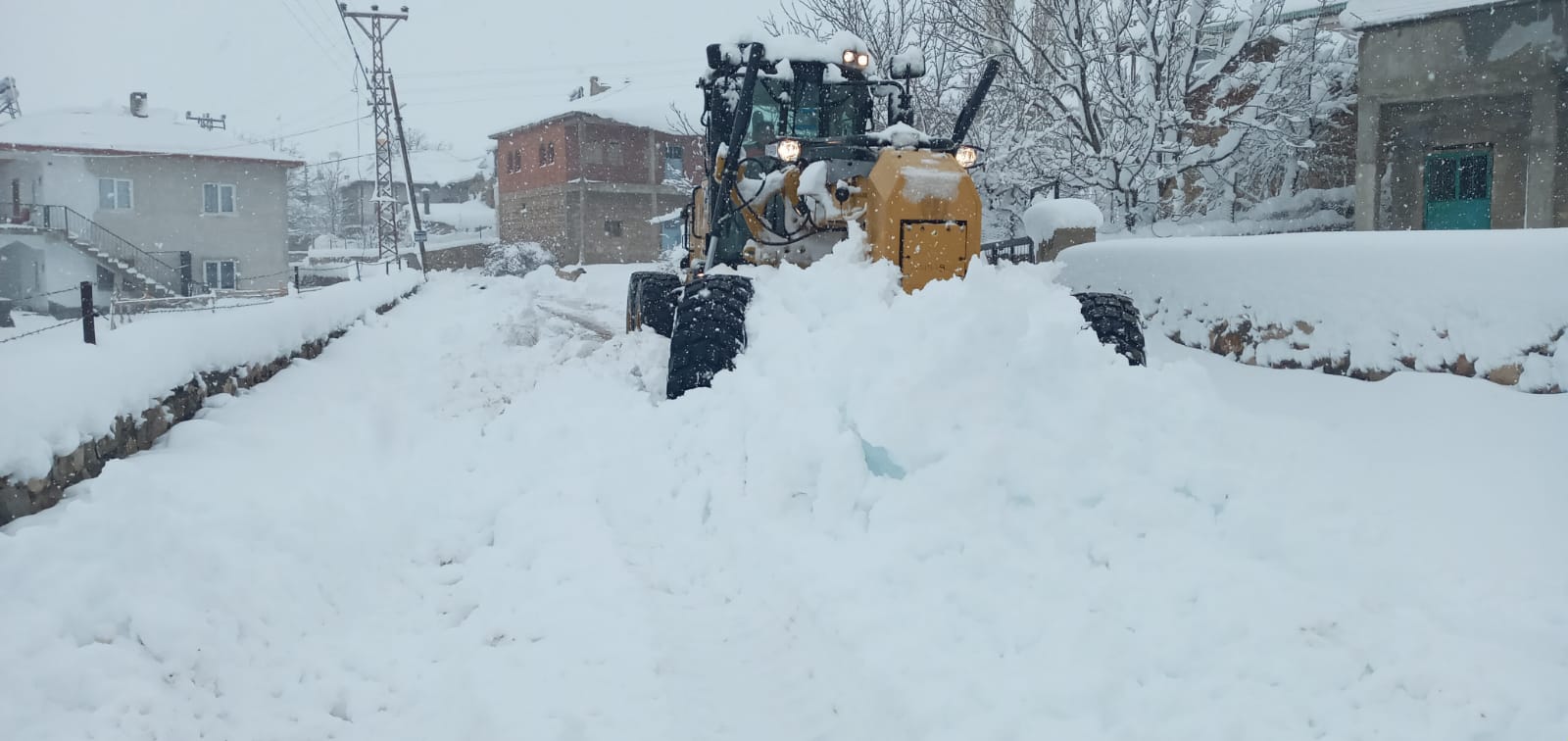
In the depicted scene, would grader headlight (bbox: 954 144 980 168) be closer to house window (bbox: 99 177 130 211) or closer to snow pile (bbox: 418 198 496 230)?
house window (bbox: 99 177 130 211)

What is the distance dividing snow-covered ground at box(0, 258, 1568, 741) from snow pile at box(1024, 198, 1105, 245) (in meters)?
7.14

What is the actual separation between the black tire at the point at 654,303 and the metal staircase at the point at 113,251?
26.9 meters

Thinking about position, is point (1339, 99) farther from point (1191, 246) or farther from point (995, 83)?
point (1191, 246)

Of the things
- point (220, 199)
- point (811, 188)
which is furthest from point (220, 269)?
point (811, 188)

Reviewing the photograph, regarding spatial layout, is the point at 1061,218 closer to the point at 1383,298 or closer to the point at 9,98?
the point at 1383,298

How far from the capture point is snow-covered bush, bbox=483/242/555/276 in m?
41.7

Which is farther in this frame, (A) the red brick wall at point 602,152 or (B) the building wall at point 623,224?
(B) the building wall at point 623,224

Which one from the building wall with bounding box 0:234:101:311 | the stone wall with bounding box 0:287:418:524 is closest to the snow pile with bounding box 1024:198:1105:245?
the stone wall with bounding box 0:287:418:524

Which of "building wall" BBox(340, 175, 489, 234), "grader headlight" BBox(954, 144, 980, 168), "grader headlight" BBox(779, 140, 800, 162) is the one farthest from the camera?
"building wall" BBox(340, 175, 489, 234)

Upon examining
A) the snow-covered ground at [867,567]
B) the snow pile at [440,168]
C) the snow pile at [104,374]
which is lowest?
the snow-covered ground at [867,567]

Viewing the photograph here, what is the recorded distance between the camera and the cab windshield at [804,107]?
29.3 ft

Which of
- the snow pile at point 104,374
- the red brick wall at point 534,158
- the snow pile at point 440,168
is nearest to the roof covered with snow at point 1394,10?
the snow pile at point 104,374

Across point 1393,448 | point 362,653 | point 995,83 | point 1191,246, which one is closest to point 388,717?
point 362,653

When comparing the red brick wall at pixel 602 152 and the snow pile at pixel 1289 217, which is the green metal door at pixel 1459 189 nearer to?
the snow pile at pixel 1289 217
